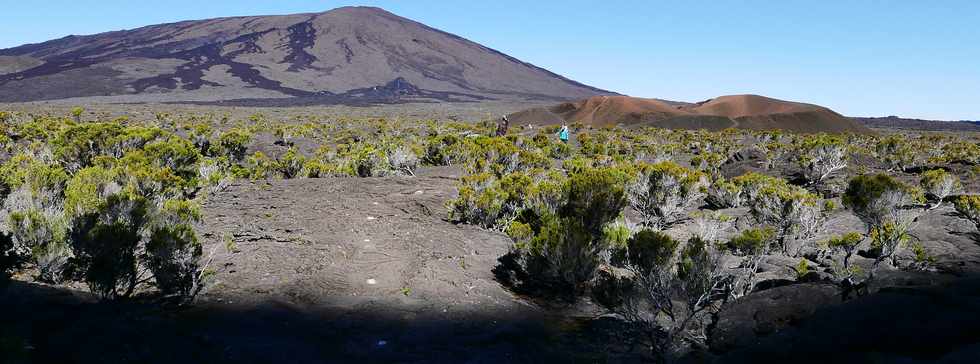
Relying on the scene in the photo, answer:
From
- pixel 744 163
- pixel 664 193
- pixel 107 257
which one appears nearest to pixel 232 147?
pixel 107 257

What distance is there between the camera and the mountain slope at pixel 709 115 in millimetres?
39219

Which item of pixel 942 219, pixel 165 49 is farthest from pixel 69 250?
pixel 165 49

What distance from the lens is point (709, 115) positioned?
41188mm

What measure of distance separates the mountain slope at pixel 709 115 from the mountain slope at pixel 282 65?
4420 centimetres

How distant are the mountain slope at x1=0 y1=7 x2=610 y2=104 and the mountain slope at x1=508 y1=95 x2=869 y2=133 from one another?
4420 cm

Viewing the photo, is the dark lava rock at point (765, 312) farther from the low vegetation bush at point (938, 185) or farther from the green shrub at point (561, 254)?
the low vegetation bush at point (938, 185)

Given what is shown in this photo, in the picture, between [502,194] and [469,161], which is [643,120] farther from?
[502,194]

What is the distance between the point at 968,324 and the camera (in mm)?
3652

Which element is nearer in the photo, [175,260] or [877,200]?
[175,260]

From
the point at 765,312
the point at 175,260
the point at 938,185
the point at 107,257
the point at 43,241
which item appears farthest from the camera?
the point at 938,185

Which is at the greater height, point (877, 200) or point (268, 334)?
point (877, 200)

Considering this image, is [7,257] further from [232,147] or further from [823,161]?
[823,161]

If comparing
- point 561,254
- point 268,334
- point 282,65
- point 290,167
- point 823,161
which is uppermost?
point 282,65

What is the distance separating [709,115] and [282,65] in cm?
9687
